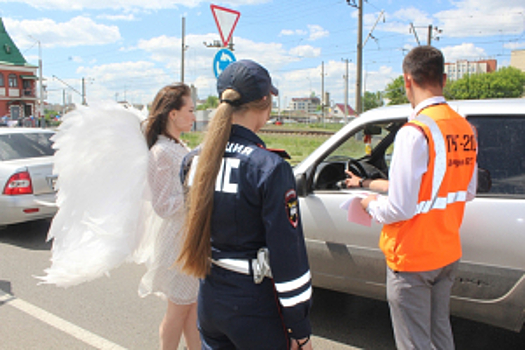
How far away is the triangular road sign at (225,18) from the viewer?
646 cm

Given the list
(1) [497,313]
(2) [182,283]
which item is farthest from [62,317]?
(1) [497,313]

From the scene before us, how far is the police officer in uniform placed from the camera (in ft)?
5.20

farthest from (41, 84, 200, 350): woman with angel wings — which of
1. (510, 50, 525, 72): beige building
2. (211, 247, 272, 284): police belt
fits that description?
(510, 50, 525, 72): beige building

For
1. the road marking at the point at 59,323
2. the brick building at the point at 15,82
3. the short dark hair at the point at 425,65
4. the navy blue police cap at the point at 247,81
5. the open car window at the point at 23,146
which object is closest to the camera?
the navy blue police cap at the point at 247,81

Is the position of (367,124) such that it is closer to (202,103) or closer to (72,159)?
(72,159)

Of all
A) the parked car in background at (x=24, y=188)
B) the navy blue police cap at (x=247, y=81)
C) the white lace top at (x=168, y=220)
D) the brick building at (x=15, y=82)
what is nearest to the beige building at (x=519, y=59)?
the brick building at (x=15, y=82)

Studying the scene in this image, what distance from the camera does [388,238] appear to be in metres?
2.29

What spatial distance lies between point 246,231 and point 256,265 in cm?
14

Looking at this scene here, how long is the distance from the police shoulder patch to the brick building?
5830 centimetres

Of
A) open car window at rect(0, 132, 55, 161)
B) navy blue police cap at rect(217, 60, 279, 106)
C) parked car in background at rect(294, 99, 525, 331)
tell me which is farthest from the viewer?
open car window at rect(0, 132, 55, 161)

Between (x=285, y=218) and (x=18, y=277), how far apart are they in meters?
4.55

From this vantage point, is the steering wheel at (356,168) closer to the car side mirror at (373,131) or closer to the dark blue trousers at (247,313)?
the car side mirror at (373,131)

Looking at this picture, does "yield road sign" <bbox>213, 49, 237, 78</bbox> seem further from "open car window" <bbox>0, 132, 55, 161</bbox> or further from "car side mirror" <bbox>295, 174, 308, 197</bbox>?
"car side mirror" <bbox>295, 174, 308, 197</bbox>

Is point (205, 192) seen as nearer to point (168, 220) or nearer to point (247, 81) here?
point (247, 81)
